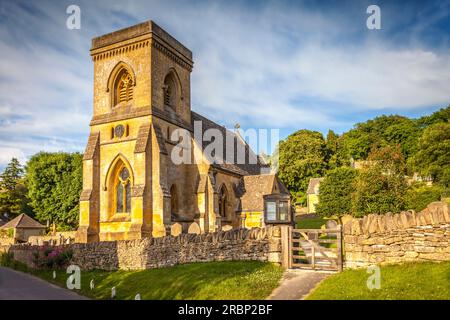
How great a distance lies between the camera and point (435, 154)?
5331 cm

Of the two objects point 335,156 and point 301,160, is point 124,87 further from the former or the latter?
point 335,156

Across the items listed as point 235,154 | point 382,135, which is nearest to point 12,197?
point 235,154

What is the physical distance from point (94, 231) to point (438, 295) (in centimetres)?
2496

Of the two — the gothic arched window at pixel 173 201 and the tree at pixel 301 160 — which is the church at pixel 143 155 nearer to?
the gothic arched window at pixel 173 201

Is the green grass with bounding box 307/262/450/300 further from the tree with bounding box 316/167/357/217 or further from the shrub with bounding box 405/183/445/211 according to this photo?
the tree with bounding box 316/167/357/217

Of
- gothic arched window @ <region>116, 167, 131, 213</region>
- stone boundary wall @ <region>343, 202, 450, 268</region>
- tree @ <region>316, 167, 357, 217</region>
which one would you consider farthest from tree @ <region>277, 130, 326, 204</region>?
stone boundary wall @ <region>343, 202, 450, 268</region>

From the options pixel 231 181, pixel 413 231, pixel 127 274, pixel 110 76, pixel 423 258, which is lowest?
pixel 127 274

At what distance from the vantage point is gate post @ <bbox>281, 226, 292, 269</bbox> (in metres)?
16.0
